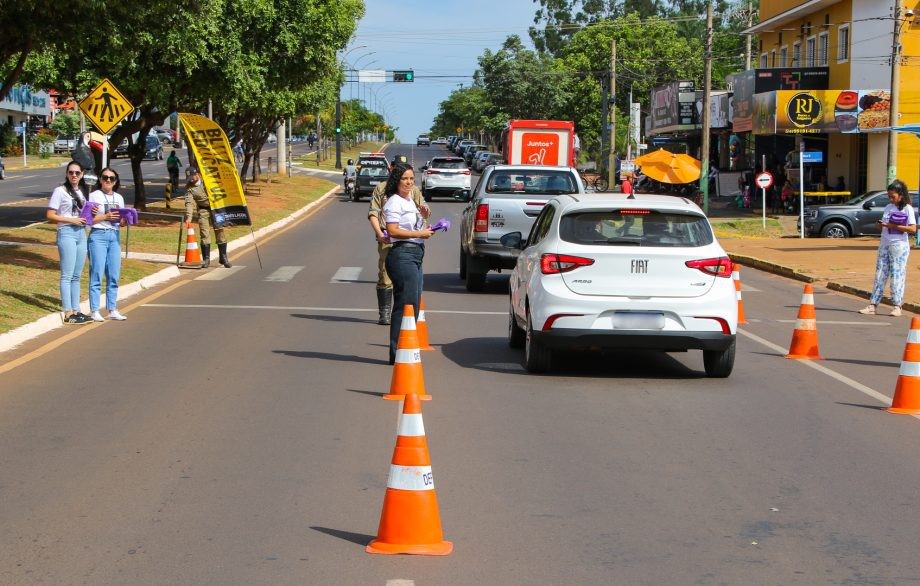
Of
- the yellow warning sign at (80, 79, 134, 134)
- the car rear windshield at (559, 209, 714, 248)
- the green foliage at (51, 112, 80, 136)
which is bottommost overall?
the car rear windshield at (559, 209, 714, 248)

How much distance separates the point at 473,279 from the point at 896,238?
20.8ft

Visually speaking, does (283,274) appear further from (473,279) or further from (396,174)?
(396,174)

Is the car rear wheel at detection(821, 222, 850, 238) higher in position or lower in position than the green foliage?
lower

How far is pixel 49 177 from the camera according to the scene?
57500 millimetres

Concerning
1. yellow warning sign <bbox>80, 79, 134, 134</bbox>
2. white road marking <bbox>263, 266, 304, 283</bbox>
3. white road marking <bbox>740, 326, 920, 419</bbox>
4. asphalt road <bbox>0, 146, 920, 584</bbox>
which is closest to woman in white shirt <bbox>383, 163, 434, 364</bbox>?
asphalt road <bbox>0, 146, 920, 584</bbox>

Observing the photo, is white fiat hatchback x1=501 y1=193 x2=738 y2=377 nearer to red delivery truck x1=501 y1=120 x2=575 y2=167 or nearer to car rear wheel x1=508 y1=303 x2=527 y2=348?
car rear wheel x1=508 y1=303 x2=527 y2=348

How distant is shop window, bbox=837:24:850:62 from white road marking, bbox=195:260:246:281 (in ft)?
88.6

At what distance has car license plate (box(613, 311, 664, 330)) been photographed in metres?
10.7

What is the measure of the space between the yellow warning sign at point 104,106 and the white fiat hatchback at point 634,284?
1130 cm

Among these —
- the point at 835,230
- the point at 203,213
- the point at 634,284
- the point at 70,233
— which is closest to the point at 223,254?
the point at 203,213


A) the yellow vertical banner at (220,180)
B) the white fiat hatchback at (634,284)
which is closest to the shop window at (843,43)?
the yellow vertical banner at (220,180)

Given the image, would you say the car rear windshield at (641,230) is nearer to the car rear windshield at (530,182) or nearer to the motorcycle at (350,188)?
the car rear windshield at (530,182)

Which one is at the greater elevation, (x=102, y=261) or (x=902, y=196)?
(x=902, y=196)

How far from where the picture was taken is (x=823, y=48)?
148 feet
